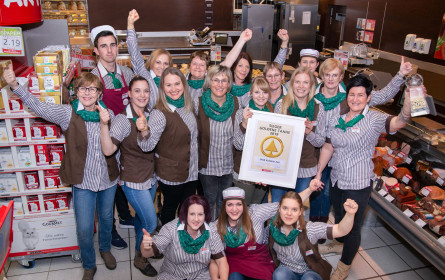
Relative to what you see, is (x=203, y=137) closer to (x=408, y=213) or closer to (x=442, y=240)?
(x=408, y=213)

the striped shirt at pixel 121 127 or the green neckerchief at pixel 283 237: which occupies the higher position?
the striped shirt at pixel 121 127

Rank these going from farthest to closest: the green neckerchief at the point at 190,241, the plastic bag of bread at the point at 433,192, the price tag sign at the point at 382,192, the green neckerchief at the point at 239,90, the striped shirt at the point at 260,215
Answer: the price tag sign at the point at 382,192, the green neckerchief at the point at 239,90, the plastic bag of bread at the point at 433,192, the striped shirt at the point at 260,215, the green neckerchief at the point at 190,241

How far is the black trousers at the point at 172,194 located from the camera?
3447mm

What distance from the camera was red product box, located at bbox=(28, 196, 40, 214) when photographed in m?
3.63

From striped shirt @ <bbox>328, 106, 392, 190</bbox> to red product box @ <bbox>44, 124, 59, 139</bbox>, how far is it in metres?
2.41

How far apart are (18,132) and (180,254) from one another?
1767 millimetres

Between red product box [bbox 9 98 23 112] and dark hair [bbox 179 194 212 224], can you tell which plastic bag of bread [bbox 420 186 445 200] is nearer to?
dark hair [bbox 179 194 212 224]

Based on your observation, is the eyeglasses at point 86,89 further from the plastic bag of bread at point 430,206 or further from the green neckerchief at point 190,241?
the plastic bag of bread at point 430,206

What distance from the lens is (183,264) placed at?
3107 mm

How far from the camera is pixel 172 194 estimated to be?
11.4ft

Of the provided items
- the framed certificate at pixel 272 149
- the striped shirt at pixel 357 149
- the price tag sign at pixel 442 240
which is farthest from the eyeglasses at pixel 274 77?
the price tag sign at pixel 442 240

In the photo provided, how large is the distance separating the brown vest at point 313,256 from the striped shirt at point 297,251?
34 mm

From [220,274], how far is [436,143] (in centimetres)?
233

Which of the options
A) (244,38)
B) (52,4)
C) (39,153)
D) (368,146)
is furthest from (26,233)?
(52,4)
